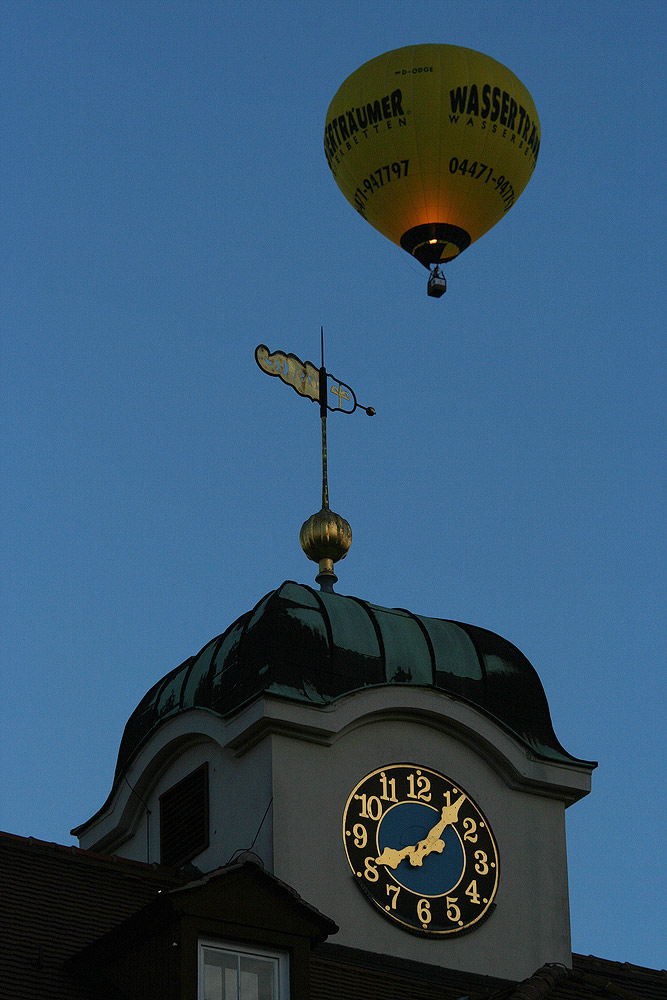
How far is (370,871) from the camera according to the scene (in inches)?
1062

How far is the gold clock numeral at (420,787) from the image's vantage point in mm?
27888

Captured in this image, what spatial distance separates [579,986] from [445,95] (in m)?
16.7

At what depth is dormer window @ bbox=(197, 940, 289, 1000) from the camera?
20.7m

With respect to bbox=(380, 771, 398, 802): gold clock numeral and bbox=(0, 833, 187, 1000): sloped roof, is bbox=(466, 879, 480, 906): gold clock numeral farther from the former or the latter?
bbox=(0, 833, 187, 1000): sloped roof

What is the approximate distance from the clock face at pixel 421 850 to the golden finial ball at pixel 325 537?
438 centimetres

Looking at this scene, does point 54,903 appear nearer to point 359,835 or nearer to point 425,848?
point 359,835

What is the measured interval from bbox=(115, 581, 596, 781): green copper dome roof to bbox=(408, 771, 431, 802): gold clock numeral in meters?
1.14

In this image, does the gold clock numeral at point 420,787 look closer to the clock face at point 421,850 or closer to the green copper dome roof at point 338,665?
the clock face at point 421,850

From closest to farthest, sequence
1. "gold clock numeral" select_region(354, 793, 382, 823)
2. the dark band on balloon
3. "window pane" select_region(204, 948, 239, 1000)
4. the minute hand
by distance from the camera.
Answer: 1. "window pane" select_region(204, 948, 239, 1000)
2. the minute hand
3. "gold clock numeral" select_region(354, 793, 382, 823)
4. the dark band on balloon

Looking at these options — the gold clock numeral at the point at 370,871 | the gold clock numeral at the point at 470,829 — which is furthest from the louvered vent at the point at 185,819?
the gold clock numeral at the point at 470,829

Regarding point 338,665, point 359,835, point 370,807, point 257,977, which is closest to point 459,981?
point 359,835

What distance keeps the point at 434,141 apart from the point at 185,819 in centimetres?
1343

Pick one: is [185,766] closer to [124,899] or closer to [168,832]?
[168,832]

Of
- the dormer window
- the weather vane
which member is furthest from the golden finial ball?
the dormer window
